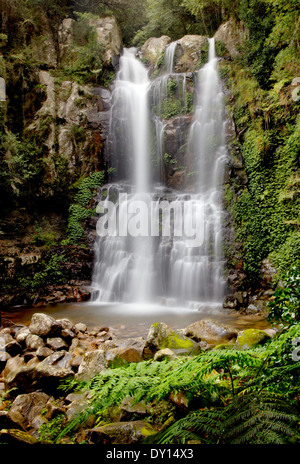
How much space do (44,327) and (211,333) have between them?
130 inches

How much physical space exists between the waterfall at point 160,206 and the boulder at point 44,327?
504cm

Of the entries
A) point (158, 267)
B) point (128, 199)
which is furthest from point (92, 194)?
point (158, 267)

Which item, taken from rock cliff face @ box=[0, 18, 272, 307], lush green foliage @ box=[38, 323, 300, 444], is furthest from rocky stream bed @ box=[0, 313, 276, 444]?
rock cliff face @ box=[0, 18, 272, 307]

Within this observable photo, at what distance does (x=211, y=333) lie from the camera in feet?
16.2

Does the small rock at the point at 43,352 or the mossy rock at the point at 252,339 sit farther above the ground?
the mossy rock at the point at 252,339

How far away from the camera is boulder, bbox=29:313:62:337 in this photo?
5137 mm

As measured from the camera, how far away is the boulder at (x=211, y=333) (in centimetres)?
482

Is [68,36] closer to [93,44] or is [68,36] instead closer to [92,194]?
[93,44]

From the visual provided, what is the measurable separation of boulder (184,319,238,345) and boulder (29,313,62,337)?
267cm

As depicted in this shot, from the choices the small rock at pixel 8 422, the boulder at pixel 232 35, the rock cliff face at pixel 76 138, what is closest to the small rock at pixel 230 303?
the rock cliff face at pixel 76 138

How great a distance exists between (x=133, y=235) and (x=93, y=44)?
12792 millimetres

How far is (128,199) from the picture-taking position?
12.8m

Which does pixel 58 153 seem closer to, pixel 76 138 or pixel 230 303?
pixel 76 138

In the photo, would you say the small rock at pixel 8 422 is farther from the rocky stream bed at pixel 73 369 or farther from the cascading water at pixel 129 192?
the cascading water at pixel 129 192
